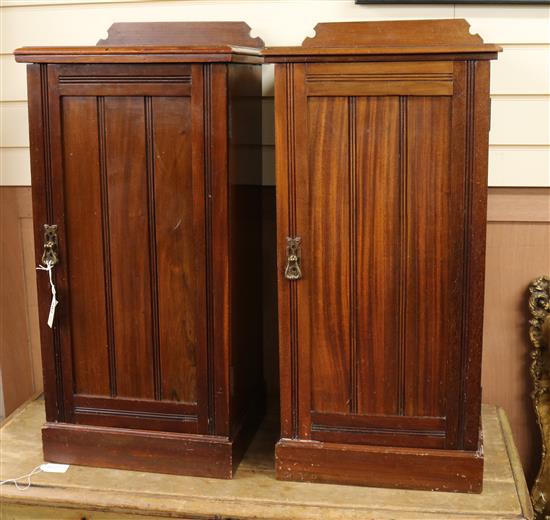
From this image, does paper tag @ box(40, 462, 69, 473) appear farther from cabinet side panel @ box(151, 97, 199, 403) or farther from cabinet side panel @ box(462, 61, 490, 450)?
cabinet side panel @ box(462, 61, 490, 450)

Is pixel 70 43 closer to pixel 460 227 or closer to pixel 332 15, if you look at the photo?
pixel 332 15

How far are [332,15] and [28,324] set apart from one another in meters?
1.50

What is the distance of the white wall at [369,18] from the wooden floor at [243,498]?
0.92 m

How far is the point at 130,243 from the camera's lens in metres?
2.24

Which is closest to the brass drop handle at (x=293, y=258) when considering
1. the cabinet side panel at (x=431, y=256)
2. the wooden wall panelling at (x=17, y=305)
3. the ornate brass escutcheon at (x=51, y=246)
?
the cabinet side panel at (x=431, y=256)

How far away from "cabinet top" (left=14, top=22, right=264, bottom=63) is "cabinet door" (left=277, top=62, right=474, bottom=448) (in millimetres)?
238

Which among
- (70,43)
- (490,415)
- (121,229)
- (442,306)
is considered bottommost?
(490,415)

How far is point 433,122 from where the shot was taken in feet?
6.68

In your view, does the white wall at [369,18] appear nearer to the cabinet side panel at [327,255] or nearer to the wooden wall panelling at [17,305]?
the wooden wall panelling at [17,305]

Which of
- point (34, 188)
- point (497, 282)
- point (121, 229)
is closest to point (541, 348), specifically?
point (497, 282)

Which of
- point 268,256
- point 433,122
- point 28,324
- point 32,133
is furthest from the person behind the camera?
point 28,324

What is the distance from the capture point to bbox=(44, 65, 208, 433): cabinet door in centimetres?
216

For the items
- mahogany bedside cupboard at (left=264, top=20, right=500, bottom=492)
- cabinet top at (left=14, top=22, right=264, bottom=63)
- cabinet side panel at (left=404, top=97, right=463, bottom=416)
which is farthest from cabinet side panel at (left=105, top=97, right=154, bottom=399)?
cabinet side panel at (left=404, top=97, right=463, bottom=416)

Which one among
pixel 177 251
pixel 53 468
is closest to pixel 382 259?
pixel 177 251
